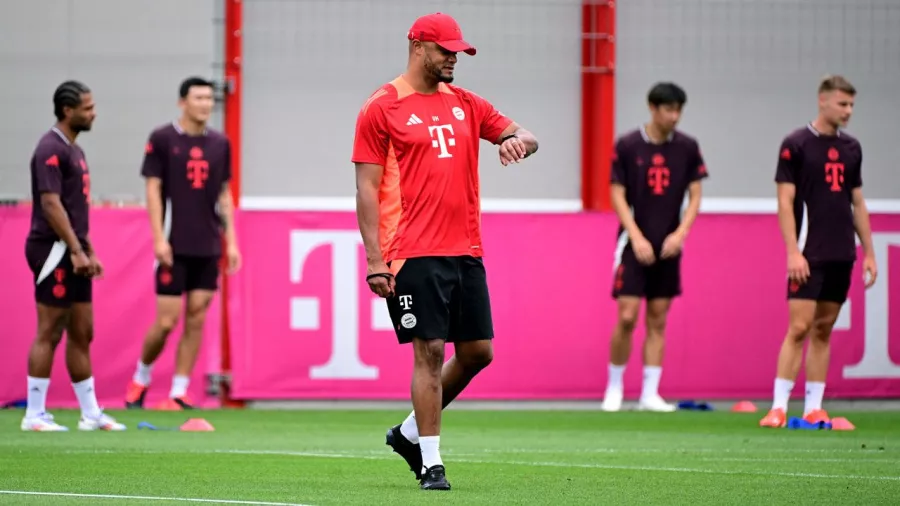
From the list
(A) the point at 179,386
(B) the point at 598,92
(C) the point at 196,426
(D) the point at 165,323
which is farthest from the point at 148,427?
(B) the point at 598,92

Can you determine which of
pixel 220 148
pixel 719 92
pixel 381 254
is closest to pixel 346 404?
pixel 220 148

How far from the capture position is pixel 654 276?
13781mm

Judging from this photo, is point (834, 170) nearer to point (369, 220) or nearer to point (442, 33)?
point (442, 33)

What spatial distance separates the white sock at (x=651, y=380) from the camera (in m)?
13.9

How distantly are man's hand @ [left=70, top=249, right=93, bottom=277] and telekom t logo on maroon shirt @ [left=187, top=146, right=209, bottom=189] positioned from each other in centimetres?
298

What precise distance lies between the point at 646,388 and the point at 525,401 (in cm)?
116

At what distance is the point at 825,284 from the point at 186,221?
506 cm

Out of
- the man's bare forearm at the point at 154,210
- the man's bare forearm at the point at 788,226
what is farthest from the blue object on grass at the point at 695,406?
the man's bare forearm at the point at 154,210

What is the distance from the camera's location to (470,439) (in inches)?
428

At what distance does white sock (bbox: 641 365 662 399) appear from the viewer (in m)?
13.9

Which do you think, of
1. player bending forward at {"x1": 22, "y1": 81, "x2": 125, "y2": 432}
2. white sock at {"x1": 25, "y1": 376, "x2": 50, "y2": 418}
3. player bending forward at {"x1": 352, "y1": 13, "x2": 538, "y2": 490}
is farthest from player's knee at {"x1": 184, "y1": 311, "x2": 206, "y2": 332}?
player bending forward at {"x1": 352, "y1": 13, "x2": 538, "y2": 490}

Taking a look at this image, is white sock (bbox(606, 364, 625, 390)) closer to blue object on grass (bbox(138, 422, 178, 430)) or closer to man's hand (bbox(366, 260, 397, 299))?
blue object on grass (bbox(138, 422, 178, 430))

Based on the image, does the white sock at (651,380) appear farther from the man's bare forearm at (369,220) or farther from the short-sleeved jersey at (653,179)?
the man's bare forearm at (369,220)

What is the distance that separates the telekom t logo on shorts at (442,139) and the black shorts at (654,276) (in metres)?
6.54
